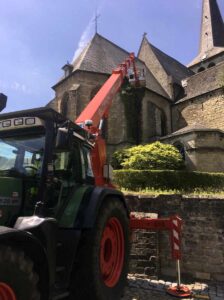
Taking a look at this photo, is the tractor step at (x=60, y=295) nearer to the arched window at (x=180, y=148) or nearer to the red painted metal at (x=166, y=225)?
the red painted metal at (x=166, y=225)

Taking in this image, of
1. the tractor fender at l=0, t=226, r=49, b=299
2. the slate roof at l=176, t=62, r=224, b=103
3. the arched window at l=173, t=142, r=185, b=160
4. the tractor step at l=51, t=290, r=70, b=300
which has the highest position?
the slate roof at l=176, t=62, r=224, b=103

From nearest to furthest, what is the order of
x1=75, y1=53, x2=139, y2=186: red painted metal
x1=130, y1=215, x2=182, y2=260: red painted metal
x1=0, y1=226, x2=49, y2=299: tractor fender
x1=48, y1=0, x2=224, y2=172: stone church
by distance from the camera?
x1=0, y1=226, x2=49, y2=299: tractor fender < x1=75, y1=53, x2=139, y2=186: red painted metal < x1=130, y1=215, x2=182, y2=260: red painted metal < x1=48, y1=0, x2=224, y2=172: stone church

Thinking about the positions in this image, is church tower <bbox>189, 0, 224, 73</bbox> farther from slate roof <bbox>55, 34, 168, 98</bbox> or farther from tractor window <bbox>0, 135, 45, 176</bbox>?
tractor window <bbox>0, 135, 45, 176</bbox>

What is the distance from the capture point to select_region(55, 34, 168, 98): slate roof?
76.3ft

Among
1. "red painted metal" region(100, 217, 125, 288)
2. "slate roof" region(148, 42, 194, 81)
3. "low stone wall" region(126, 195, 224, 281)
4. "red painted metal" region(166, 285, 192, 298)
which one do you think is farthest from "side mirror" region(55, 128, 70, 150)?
"slate roof" region(148, 42, 194, 81)

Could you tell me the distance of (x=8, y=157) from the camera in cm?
399

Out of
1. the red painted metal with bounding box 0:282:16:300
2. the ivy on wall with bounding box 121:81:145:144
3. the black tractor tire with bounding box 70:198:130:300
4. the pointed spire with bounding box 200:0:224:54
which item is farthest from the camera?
the pointed spire with bounding box 200:0:224:54

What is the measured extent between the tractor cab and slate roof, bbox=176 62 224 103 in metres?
21.9

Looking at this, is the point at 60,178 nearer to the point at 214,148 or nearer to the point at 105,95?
the point at 105,95

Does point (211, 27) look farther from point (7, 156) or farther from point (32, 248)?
point (32, 248)

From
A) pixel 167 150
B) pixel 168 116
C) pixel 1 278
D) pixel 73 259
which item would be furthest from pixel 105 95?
pixel 168 116

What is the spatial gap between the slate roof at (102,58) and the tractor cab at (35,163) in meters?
19.2

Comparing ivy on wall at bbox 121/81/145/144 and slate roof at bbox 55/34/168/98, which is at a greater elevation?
slate roof at bbox 55/34/168/98

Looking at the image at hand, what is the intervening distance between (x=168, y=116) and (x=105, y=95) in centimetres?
1823
